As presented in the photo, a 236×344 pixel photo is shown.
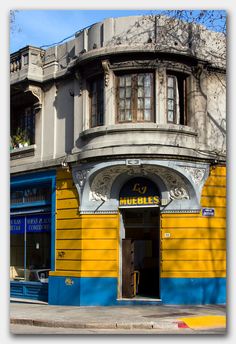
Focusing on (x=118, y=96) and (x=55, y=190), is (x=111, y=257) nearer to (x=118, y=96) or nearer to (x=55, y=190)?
(x=55, y=190)

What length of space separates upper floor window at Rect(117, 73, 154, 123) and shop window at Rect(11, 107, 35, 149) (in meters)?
4.53

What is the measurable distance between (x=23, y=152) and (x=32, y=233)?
280cm

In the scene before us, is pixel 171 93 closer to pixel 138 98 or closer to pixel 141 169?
pixel 138 98

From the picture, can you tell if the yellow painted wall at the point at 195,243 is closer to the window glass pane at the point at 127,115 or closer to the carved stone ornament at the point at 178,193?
the carved stone ornament at the point at 178,193

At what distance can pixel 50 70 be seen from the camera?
2036 centimetres

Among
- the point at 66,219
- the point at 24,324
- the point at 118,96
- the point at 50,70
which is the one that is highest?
the point at 50,70

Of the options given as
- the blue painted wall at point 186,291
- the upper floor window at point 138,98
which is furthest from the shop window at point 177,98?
the blue painted wall at point 186,291

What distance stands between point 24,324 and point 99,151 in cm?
516

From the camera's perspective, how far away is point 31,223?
20.6 meters

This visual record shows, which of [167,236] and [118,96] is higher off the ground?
[118,96]

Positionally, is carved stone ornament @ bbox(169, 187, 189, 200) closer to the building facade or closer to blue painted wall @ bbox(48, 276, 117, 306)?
the building facade

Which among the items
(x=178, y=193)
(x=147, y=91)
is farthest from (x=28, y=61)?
(x=178, y=193)
